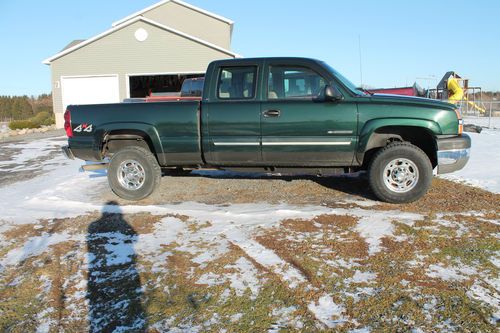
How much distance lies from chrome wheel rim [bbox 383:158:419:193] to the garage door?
19787 mm

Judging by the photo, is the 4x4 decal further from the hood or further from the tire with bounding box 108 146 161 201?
the hood

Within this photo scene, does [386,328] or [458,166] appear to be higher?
[458,166]

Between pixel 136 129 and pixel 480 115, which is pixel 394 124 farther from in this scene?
pixel 480 115

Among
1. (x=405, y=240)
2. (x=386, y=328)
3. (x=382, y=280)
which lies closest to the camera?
(x=386, y=328)

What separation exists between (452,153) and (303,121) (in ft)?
6.33

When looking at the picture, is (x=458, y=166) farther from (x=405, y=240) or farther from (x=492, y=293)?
(x=492, y=293)

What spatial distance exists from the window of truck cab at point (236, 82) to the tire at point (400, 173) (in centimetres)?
196

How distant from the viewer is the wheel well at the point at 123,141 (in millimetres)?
5918

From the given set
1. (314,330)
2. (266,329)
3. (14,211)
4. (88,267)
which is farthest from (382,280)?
(14,211)

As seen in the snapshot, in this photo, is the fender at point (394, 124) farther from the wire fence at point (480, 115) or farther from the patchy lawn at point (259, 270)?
the wire fence at point (480, 115)

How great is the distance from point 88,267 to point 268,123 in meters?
2.91

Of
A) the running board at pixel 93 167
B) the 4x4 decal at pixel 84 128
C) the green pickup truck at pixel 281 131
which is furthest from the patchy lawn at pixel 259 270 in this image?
the 4x4 decal at pixel 84 128

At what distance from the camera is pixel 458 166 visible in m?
5.19

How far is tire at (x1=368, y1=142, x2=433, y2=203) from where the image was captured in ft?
17.1
